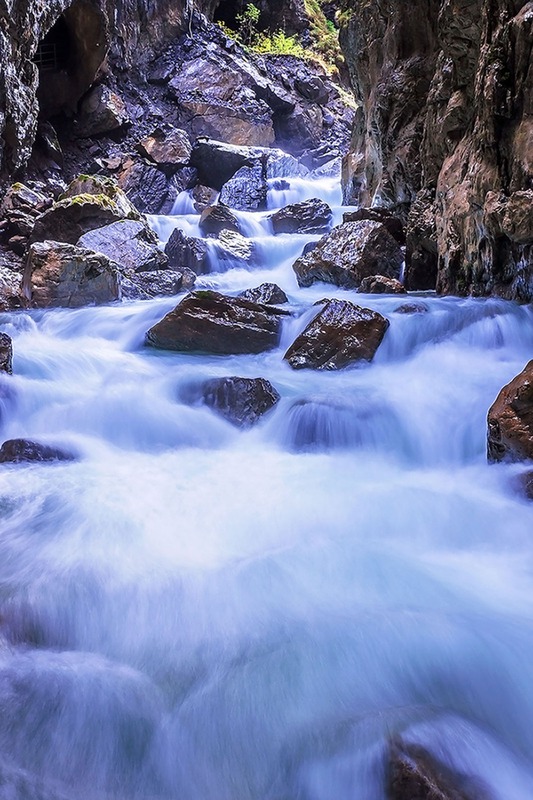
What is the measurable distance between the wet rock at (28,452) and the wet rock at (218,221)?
36.5 ft

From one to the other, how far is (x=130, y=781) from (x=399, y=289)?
764 cm

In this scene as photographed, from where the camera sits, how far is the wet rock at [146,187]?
17.9 metres

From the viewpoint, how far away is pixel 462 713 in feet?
5.58

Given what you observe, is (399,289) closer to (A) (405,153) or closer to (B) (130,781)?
(A) (405,153)

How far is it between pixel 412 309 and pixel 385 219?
13.8 feet

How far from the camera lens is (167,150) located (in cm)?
1873

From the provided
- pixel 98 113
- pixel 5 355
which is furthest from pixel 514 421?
pixel 98 113

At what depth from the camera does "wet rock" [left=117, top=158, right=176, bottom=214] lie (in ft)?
58.7

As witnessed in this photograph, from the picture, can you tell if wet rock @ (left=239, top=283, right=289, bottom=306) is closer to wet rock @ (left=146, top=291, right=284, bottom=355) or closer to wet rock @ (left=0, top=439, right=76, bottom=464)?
wet rock @ (left=146, top=291, right=284, bottom=355)

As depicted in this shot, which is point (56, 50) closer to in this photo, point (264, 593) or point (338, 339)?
point (338, 339)

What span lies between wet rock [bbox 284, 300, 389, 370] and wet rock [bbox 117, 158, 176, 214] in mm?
14052

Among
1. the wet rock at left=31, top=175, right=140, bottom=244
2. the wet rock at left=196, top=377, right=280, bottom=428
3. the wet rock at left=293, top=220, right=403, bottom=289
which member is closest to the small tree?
the wet rock at left=31, top=175, right=140, bottom=244

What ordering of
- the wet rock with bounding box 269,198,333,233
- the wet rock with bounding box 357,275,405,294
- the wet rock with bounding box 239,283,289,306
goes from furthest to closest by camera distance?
the wet rock with bounding box 269,198,333,233, the wet rock with bounding box 239,283,289,306, the wet rock with bounding box 357,275,405,294

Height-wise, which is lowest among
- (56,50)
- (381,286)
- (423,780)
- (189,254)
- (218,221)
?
(423,780)
